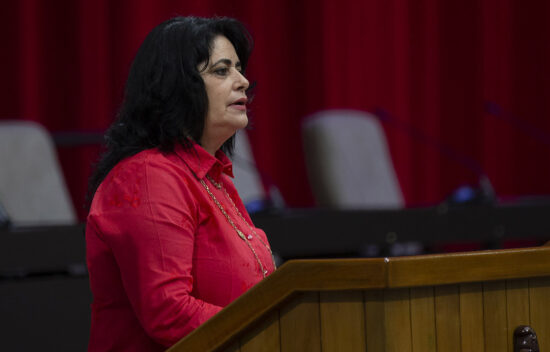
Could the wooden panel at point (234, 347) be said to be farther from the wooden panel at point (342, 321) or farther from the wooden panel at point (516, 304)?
the wooden panel at point (516, 304)

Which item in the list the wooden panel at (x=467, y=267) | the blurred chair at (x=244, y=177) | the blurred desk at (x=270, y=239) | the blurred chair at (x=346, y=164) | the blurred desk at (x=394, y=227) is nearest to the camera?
Result: the wooden panel at (x=467, y=267)

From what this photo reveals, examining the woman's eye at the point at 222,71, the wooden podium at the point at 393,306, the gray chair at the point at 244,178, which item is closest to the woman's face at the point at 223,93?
the woman's eye at the point at 222,71

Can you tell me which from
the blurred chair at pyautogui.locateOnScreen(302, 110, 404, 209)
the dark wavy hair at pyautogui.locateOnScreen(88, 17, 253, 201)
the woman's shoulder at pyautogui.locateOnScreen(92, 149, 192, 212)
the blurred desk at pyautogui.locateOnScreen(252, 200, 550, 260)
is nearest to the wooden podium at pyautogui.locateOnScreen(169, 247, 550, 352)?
the woman's shoulder at pyautogui.locateOnScreen(92, 149, 192, 212)

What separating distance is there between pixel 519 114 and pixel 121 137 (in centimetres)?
348

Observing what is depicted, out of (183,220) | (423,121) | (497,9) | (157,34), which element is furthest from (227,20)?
(497,9)

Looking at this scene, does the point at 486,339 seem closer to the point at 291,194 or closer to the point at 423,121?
the point at 291,194

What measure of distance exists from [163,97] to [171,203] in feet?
0.63

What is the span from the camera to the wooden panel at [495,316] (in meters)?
0.78

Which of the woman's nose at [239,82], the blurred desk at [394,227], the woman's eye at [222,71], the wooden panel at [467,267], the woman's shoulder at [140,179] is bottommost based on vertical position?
the blurred desk at [394,227]

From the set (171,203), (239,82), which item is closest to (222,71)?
(239,82)

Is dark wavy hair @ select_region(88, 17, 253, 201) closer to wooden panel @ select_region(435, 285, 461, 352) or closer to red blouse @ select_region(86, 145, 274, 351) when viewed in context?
red blouse @ select_region(86, 145, 274, 351)

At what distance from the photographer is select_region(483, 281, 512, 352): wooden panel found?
78 centimetres

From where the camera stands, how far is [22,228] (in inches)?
65.6

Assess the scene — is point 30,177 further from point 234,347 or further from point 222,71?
point 234,347
